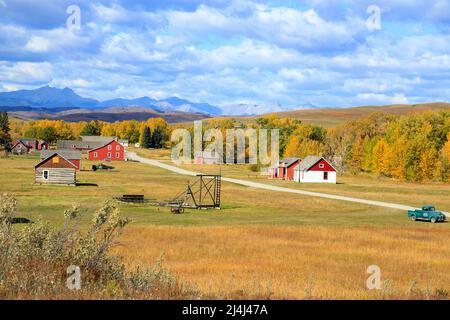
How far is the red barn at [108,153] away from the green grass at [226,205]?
5267cm

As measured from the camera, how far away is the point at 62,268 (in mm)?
12641

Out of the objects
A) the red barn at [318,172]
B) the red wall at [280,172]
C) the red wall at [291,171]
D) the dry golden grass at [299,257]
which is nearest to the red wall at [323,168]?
the red barn at [318,172]

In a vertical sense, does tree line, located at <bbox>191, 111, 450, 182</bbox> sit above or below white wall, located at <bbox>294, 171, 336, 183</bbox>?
above

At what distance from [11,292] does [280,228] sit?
29.7m

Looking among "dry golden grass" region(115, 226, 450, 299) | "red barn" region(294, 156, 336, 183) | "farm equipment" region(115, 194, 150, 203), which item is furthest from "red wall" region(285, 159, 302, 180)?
"dry golden grass" region(115, 226, 450, 299)

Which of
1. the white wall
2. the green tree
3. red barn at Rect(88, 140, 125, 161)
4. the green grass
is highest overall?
the green tree

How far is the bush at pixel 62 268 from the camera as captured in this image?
1116 cm

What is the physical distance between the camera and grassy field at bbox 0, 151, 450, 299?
19453 millimetres

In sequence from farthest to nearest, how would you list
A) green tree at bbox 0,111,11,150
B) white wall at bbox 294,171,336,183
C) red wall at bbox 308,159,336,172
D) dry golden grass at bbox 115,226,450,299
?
green tree at bbox 0,111,11,150, white wall at bbox 294,171,336,183, red wall at bbox 308,159,336,172, dry golden grass at bbox 115,226,450,299

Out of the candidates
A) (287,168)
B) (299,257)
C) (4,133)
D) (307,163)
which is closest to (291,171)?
(287,168)

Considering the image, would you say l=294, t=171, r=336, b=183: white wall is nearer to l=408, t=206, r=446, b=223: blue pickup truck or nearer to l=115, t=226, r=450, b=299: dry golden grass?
l=408, t=206, r=446, b=223: blue pickup truck

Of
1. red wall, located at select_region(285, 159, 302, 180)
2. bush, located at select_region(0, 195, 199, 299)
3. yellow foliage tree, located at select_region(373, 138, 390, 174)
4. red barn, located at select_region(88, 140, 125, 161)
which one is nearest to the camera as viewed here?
bush, located at select_region(0, 195, 199, 299)

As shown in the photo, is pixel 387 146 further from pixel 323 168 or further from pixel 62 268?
pixel 62 268

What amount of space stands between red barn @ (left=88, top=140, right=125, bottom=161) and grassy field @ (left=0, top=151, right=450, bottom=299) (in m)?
73.2
